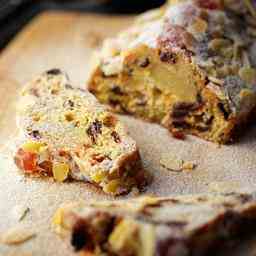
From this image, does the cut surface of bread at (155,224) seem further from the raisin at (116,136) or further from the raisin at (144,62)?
the raisin at (144,62)

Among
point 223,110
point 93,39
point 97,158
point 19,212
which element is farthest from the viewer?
point 93,39

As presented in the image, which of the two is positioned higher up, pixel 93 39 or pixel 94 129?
pixel 94 129

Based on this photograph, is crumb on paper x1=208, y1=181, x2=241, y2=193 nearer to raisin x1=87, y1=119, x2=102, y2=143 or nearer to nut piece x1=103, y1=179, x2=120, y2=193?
nut piece x1=103, y1=179, x2=120, y2=193

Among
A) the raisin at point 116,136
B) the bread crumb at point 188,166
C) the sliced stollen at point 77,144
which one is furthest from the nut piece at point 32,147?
the bread crumb at point 188,166

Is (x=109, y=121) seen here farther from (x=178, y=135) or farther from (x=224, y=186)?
(x=224, y=186)

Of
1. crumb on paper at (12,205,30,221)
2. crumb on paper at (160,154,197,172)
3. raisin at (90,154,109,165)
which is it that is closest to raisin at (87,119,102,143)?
raisin at (90,154,109,165)

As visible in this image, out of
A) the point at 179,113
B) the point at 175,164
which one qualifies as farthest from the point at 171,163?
the point at 179,113

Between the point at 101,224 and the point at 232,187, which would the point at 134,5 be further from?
the point at 101,224
